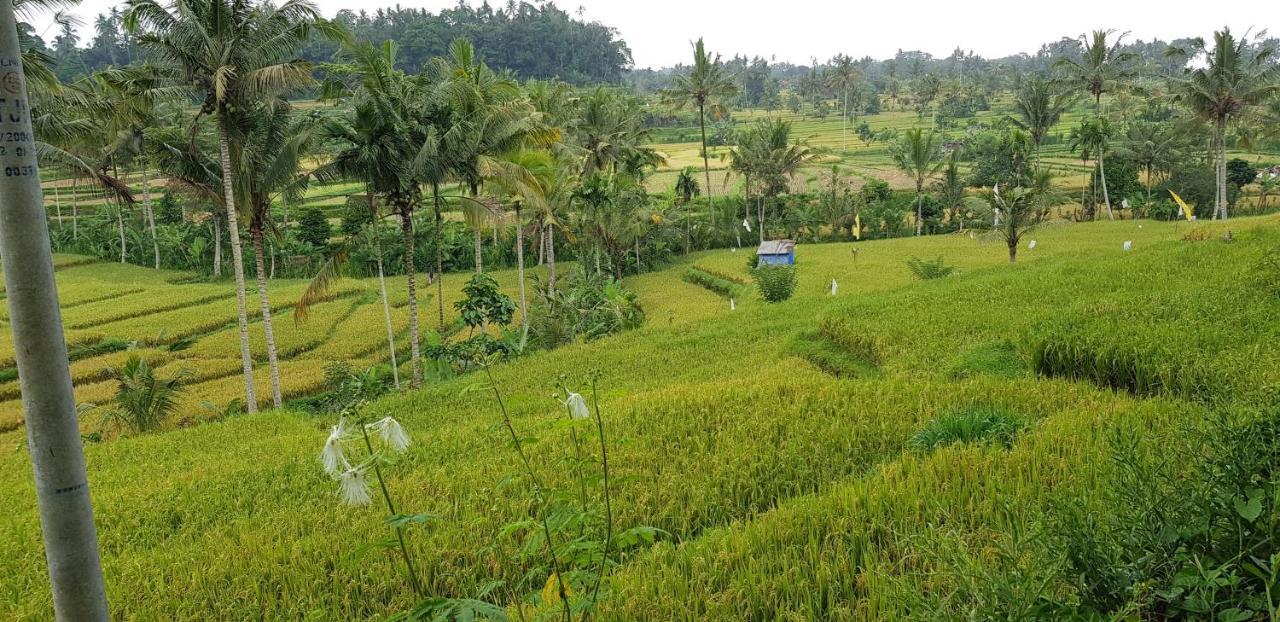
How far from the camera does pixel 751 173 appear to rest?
38406mm

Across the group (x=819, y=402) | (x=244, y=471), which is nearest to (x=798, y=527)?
(x=819, y=402)

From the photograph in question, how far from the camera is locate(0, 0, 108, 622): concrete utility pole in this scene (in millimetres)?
1829

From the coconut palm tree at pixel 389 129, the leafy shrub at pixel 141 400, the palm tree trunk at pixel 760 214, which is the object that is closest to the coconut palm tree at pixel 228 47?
the coconut palm tree at pixel 389 129

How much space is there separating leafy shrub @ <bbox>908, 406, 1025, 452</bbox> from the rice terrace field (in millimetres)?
Result: 35

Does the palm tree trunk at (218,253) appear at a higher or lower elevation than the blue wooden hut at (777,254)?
higher

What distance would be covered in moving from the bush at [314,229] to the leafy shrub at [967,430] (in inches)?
1461

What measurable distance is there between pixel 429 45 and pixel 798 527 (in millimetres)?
96397

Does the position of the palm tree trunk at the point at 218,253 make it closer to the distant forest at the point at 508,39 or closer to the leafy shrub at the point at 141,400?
the leafy shrub at the point at 141,400

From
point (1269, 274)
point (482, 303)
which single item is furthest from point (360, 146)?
point (1269, 274)

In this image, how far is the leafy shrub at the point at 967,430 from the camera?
18.0ft

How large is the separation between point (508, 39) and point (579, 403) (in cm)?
10467

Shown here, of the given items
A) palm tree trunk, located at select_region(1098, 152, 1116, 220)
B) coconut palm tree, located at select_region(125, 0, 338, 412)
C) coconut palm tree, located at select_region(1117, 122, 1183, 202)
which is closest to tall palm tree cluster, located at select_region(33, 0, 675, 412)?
coconut palm tree, located at select_region(125, 0, 338, 412)

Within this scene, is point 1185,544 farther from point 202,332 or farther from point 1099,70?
point 1099,70

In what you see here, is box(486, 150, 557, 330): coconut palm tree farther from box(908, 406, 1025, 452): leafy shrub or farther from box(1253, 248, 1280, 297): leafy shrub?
box(1253, 248, 1280, 297): leafy shrub
